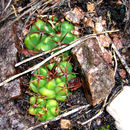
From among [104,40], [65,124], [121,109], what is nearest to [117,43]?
[104,40]

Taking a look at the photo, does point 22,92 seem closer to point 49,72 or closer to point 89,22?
point 49,72

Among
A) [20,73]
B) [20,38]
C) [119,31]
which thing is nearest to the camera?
[20,73]

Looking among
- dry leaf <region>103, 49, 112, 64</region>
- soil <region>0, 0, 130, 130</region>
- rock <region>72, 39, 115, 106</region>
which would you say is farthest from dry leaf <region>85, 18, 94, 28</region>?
dry leaf <region>103, 49, 112, 64</region>

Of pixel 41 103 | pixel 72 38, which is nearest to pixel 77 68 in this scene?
pixel 72 38

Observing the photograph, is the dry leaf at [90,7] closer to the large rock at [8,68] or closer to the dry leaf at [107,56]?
the dry leaf at [107,56]

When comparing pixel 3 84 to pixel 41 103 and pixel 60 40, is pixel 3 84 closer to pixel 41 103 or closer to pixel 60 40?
pixel 41 103

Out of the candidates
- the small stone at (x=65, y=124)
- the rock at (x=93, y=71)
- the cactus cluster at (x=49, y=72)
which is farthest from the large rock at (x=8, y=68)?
the rock at (x=93, y=71)
